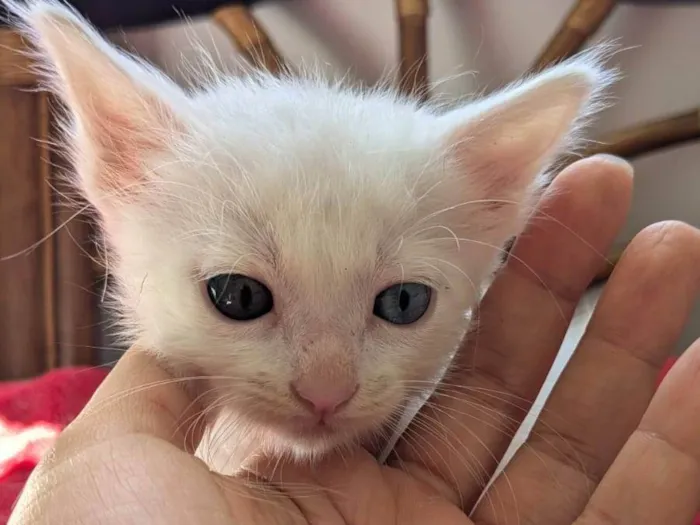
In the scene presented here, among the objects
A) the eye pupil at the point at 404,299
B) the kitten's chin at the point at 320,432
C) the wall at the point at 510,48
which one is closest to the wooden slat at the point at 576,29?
the wall at the point at 510,48

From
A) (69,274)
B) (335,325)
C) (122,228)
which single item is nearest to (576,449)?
(335,325)

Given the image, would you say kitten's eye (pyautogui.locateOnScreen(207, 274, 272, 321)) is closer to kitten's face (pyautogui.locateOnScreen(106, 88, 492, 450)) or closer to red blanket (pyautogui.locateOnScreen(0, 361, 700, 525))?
kitten's face (pyautogui.locateOnScreen(106, 88, 492, 450))

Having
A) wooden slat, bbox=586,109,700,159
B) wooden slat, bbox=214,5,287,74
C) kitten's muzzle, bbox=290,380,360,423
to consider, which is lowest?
kitten's muzzle, bbox=290,380,360,423

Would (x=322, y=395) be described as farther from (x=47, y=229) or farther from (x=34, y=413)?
(x=47, y=229)

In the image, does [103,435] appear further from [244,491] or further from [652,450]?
[652,450]

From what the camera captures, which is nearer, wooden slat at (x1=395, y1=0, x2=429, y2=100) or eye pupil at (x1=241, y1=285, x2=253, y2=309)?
eye pupil at (x1=241, y1=285, x2=253, y2=309)

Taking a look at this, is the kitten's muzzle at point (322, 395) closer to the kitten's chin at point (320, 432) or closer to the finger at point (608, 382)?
the kitten's chin at point (320, 432)

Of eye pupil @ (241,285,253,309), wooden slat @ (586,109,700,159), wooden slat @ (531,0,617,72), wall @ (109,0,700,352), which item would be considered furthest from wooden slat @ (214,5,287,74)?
eye pupil @ (241,285,253,309)
